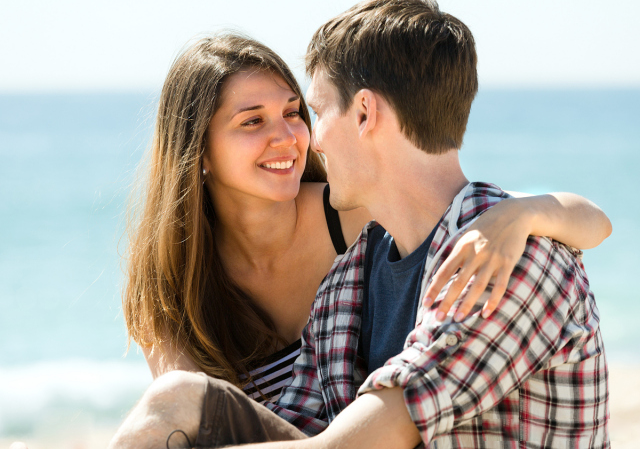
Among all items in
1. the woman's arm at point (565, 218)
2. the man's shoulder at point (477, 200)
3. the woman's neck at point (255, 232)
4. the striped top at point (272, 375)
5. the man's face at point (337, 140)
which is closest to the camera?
the woman's arm at point (565, 218)

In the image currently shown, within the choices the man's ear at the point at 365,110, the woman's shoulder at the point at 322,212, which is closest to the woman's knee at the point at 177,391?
the man's ear at the point at 365,110

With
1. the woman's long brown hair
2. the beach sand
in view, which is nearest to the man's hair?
the woman's long brown hair

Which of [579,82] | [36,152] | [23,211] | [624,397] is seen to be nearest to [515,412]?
[624,397]

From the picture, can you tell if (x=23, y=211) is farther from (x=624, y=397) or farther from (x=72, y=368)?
(x=624, y=397)

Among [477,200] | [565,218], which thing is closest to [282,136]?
[477,200]

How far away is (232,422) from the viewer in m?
1.79

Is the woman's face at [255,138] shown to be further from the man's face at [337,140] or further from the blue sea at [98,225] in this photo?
the man's face at [337,140]

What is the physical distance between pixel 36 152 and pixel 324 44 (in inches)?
835

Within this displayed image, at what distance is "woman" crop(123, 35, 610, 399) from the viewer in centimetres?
308

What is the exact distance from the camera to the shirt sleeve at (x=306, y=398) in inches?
91.7

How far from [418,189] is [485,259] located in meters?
0.50

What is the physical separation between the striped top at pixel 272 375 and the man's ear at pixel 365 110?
1326 mm

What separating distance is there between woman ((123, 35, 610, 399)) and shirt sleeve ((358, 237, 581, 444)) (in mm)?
1516

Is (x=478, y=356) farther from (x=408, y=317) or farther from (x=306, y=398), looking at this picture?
(x=306, y=398)
